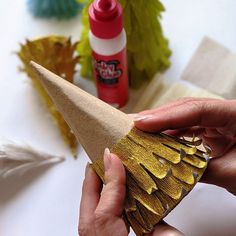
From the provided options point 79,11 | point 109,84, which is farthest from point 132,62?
point 79,11

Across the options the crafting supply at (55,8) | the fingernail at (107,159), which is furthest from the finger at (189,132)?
the crafting supply at (55,8)

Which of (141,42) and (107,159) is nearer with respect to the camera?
(107,159)

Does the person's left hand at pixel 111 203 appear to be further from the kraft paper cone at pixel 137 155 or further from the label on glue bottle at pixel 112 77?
the label on glue bottle at pixel 112 77

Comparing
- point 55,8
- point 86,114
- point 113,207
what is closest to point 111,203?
point 113,207

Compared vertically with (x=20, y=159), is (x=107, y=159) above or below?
above

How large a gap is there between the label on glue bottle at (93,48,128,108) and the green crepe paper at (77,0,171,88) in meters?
0.04

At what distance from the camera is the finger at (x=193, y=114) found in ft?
2.15

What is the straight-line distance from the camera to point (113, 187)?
606mm

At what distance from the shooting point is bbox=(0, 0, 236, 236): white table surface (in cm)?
80

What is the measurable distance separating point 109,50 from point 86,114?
217 mm

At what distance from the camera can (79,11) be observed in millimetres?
998

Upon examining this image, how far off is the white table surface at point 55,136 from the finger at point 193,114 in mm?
179

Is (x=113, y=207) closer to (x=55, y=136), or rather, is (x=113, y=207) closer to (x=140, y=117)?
(x=140, y=117)

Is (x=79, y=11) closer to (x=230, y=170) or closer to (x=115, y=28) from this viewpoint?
(x=115, y=28)
